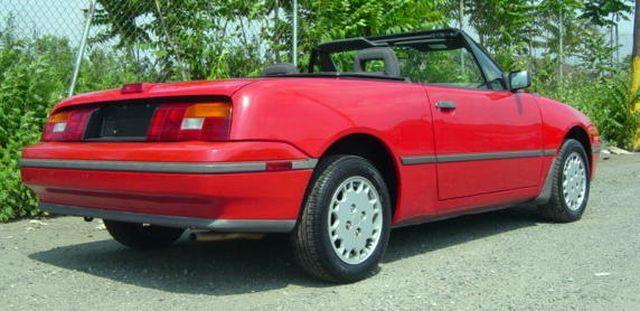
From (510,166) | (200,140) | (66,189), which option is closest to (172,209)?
(200,140)

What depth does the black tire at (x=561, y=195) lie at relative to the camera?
19.6ft

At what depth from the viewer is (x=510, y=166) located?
5.37 metres

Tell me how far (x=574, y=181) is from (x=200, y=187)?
3825 mm

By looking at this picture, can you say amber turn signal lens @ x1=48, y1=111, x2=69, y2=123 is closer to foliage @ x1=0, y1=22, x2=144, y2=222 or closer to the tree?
foliage @ x1=0, y1=22, x2=144, y2=222

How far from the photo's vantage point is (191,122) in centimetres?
374

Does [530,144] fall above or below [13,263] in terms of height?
above

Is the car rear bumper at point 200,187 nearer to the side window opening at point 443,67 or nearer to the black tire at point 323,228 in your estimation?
the black tire at point 323,228

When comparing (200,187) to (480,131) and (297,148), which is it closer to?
(297,148)

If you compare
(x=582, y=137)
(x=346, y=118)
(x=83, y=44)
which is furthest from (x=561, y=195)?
(x=83, y=44)

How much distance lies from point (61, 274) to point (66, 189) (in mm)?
610

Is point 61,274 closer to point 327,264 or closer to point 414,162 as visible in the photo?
point 327,264

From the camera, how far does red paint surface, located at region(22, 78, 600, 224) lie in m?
3.61

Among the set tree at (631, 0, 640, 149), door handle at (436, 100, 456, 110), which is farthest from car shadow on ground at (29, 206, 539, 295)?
tree at (631, 0, 640, 149)

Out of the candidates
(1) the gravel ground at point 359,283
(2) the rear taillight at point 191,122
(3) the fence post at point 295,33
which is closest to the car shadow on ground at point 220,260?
(1) the gravel ground at point 359,283
